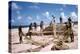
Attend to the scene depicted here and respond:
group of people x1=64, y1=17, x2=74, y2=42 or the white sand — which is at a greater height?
group of people x1=64, y1=17, x2=74, y2=42

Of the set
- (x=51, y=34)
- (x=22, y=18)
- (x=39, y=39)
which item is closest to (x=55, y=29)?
(x=51, y=34)

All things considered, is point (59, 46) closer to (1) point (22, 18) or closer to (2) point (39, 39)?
(2) point (39, 39)

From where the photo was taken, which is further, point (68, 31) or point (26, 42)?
point (68, 31)

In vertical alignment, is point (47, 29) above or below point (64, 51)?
above

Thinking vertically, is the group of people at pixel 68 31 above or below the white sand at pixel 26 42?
above

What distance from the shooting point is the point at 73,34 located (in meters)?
1.44

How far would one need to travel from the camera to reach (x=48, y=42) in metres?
1.35

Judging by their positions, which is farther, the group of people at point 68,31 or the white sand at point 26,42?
the group of people at point 68,31

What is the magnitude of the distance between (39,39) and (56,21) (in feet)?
0.69

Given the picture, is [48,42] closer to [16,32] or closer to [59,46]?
[59,46]

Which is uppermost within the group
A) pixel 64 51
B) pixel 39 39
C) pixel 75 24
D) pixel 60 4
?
pixel 60 4

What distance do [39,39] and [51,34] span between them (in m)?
0.11

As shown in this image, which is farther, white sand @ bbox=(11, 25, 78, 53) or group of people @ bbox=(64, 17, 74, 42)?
group of people @ bbox=(64, 17, 74, 42)

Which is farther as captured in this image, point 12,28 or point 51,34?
point 51,34
